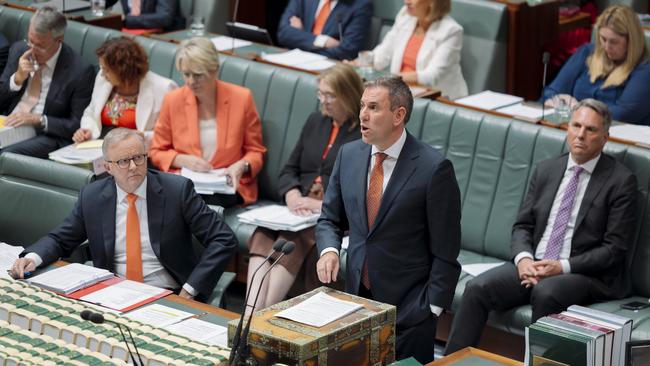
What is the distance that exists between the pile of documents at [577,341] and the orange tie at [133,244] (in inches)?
68.7

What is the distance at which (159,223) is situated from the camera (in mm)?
4633

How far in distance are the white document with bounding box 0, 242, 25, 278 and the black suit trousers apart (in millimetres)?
1742

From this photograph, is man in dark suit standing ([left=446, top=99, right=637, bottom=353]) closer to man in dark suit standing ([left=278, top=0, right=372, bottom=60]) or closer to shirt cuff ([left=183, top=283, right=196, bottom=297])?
shirt cuff ([left=183, top=283, right=196, bottom=297])

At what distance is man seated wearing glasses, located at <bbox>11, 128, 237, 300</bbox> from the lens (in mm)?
4625

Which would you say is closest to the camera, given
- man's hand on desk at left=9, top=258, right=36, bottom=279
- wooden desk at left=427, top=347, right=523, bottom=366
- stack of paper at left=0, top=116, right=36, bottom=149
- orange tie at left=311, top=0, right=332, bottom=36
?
wooden desk at left=427, top=347, right=523, bottom=366

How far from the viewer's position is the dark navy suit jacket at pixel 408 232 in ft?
13.3

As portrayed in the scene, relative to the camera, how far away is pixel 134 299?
13.5ft

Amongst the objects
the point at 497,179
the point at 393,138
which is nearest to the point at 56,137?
the point at 497,179

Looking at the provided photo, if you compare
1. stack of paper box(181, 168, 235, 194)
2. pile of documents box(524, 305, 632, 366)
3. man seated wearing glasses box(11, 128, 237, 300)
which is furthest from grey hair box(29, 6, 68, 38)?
pile of documents box(524, 305, 632, 366)

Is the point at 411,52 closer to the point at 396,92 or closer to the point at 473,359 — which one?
the point at 396,92

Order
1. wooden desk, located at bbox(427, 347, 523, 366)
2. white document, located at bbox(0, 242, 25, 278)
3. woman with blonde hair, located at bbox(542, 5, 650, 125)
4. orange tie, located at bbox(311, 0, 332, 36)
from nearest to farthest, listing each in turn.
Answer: wooden desk, located at bbox(427, 347, 523, 366) < white document, located at bbox(0, 242, 25, 278) < woman with blonde hair, located at bbox(542, 5, 650, 125) < orange tie, located at bbox(311, 0, 332, 36)

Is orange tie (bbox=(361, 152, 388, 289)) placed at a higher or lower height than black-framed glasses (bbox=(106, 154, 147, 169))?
higher

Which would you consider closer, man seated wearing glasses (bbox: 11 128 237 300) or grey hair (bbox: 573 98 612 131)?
man seated wearing glasses (bbox: 11 128 237 300)

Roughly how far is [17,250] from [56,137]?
196 centimetres
